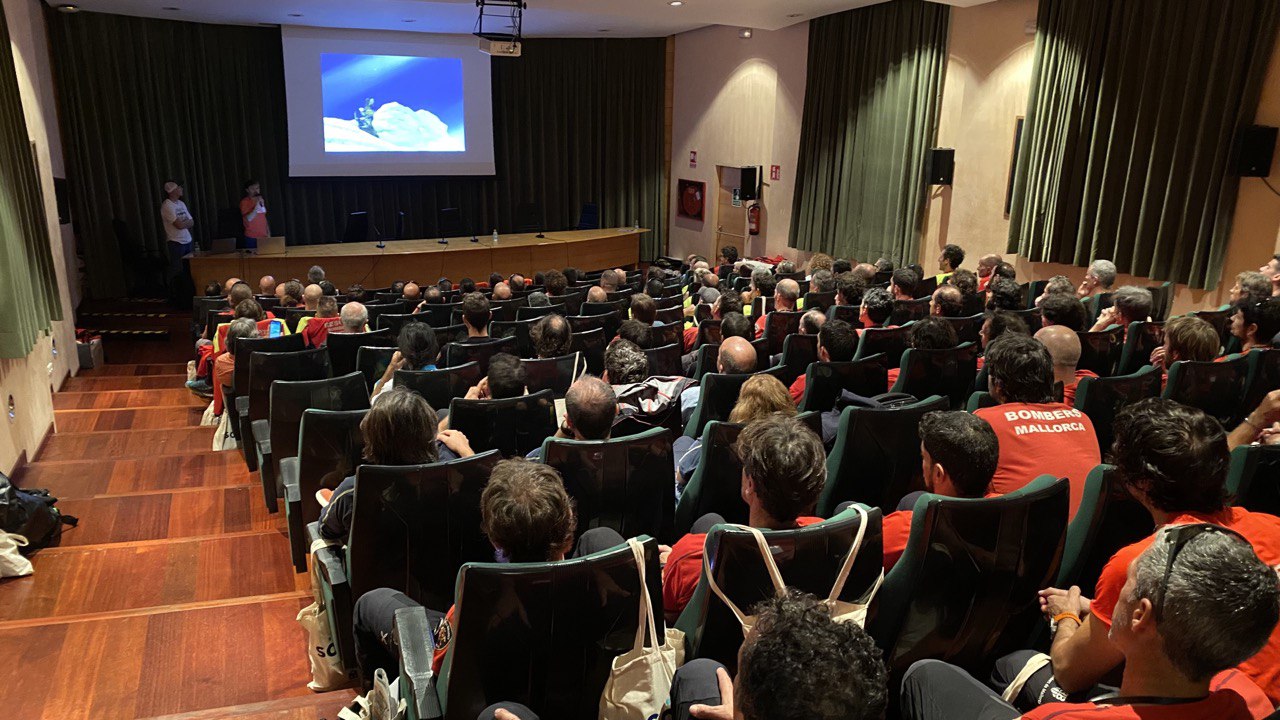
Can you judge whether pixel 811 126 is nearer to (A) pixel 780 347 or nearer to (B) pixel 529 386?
(A) pixel 780 347

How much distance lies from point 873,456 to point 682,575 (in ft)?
3.80

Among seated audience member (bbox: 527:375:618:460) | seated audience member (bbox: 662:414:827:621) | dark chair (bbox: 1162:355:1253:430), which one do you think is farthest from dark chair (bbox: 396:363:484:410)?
dark chair (bbox: 1162:355:1253:430)

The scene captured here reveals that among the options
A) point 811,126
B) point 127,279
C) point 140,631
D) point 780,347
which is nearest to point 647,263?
point 811,126

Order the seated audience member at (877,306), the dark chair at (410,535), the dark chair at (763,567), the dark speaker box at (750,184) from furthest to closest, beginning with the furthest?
the dark speaker box at (750,184), the seated audience member at (877,306), the dark chair at (410,535), the dark chair at (763,567)

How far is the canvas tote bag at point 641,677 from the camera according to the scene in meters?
1.74

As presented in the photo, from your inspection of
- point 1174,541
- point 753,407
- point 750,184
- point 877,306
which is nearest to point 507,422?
point 753,407

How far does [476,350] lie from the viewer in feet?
15.8

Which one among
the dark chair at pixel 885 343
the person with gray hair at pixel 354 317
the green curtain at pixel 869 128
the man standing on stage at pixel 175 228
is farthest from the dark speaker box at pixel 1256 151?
the man standing on stage at pixel 175 228

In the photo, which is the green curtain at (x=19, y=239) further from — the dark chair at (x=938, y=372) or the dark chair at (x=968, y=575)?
the dark chair at (x=968, y=575)

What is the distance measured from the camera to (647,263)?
15555 millimetres

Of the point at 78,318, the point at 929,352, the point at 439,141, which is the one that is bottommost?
the point at 78,318

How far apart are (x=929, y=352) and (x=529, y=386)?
6.36 feet

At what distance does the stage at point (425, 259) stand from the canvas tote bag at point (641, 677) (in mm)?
10126

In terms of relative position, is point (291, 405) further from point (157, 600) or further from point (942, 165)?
point (942, 165)
